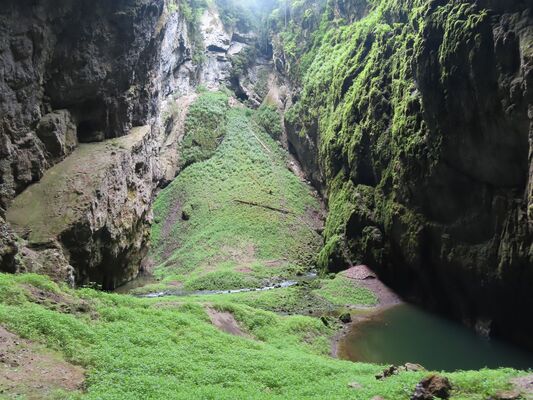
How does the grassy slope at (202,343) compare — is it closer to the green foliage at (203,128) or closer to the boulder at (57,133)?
the boulder at (57,133)

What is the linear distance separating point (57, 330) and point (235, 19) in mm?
114409

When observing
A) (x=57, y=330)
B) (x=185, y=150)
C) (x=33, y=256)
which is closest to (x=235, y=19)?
(x=185, y=150)

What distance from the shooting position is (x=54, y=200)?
123 feet

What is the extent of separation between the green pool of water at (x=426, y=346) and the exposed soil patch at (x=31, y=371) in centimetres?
1951

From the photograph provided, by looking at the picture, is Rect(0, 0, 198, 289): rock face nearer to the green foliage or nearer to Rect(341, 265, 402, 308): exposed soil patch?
Rect(341, 265, 402, 308): exposed soil patch

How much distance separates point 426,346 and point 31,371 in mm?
26983

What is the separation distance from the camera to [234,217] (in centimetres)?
7144

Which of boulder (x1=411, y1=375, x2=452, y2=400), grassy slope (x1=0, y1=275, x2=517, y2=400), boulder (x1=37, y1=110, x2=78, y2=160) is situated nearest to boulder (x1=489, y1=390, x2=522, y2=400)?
grassy slope (x1=0, y1=275, x2=517, y2=400)

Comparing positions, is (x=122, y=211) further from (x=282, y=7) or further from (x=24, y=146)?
(x=282, y=7)

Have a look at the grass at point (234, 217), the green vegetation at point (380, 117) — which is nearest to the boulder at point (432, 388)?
the green vegetation at point (380, 117)

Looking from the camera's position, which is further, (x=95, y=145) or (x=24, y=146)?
(x=95, y=145)

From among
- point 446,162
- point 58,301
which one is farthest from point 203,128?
point 58,301

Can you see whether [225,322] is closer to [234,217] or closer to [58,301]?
[58,301]

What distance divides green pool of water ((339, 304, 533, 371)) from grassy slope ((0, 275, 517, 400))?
9358mm
